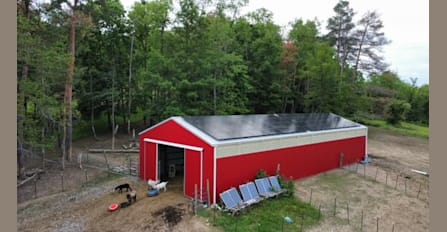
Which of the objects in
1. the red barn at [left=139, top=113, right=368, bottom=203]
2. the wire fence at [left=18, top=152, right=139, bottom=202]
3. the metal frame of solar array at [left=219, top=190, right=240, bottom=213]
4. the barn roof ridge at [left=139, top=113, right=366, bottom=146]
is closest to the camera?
the metal frame of solar array at [left=219, top=190, right=240, bottom=213]

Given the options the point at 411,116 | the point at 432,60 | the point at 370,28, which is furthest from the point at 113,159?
the point at 411,116

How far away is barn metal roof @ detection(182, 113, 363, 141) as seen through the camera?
462 inches

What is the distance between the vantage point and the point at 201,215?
9531mm

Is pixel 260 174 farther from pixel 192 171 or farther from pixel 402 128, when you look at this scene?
pixel 402 128

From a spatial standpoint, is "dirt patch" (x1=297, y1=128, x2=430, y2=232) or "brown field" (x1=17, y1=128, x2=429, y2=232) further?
"dirt patch" (x1=297, y1=128, x2=430, y2=232)

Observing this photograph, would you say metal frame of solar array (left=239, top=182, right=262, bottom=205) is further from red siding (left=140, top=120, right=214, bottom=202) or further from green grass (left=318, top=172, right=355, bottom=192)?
green grass (left=318, top=172, right=355, bottom=192)

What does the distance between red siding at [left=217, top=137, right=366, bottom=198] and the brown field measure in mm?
555

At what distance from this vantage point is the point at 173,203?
10414mm

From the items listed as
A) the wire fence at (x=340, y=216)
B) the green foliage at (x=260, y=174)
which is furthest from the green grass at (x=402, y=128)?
the green foliage at (x=260, y=174)

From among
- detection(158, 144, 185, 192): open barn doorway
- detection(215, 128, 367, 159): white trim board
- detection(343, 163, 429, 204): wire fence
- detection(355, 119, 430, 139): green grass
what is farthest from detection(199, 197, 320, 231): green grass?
detection(355, 119, 430, 139): green grass

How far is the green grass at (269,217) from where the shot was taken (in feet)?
29.5

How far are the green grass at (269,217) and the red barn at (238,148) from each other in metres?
1.13

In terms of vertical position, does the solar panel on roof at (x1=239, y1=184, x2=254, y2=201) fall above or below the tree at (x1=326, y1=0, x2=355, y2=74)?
below

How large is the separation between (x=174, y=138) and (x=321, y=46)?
20.5m
